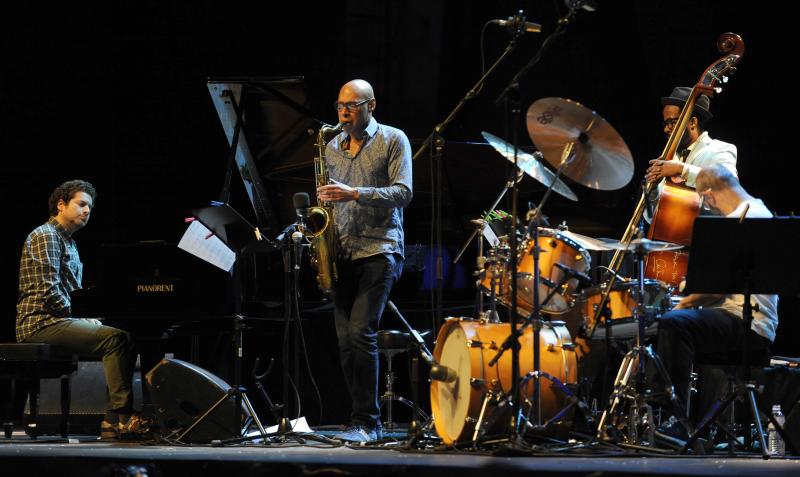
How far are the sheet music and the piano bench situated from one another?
Answer: 1187mm

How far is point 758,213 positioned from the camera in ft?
15.4

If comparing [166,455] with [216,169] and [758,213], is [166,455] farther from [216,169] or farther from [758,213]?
[216,169]

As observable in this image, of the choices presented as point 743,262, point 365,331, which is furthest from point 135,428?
point 743,262

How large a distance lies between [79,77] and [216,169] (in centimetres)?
135

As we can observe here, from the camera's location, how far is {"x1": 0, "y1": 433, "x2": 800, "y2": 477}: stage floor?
366cm

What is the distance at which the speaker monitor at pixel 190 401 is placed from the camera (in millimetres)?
5297

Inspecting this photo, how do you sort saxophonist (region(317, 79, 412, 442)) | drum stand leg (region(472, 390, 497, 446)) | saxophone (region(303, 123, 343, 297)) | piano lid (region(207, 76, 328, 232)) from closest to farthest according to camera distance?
1. drum stand leg (region(472, 390, 497, 446))
2. saxophonist (region(317, 79, 412, 442))
3. saxophone (region(303, 123, 343, 297))
4. piano lid (region(207, 76, 328, 232))

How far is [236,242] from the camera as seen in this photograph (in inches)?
204

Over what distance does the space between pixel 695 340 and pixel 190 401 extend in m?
2.75

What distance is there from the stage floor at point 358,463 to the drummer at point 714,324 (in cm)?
54

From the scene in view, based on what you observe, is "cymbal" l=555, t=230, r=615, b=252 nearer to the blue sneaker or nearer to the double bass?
the double bass

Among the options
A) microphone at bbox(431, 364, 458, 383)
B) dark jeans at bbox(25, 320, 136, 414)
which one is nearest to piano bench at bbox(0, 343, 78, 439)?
dark jeans at bbox(25, 320, 136, 414)

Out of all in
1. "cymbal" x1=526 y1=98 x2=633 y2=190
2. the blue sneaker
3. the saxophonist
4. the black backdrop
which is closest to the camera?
"cymbal" x1=526 y1=98 x2=633 y2=190

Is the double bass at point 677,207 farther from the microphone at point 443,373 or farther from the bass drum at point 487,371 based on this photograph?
the microphone at point 443,373
